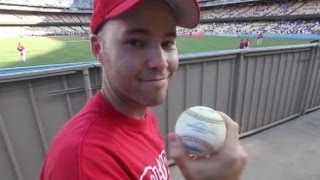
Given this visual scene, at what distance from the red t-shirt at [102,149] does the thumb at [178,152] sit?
6.5 inches

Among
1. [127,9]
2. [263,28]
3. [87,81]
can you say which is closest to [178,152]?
[127,9]

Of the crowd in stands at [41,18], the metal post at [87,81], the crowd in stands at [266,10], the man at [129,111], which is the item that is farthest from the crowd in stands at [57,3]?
the man at [129,111]

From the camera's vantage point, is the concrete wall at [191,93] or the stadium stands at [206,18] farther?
the stadium stands at [206,18]

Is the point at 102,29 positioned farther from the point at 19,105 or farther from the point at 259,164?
the point at 259,164

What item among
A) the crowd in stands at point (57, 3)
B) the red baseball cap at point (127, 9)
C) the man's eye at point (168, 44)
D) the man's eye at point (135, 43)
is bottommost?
the man's eye at point (168, 44)

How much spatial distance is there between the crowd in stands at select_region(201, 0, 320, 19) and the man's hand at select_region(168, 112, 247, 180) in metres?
35.2

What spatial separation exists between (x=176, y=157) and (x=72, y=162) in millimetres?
356

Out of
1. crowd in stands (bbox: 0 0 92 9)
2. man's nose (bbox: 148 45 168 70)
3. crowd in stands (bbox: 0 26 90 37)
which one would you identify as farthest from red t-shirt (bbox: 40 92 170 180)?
crowd in stands (bbox: 0 0 92 9)

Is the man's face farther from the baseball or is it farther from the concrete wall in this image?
the concrete wall

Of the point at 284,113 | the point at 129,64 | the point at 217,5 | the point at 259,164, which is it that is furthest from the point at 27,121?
the point at 217,5

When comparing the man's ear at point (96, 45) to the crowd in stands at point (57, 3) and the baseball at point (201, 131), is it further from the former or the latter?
the crowd in stands at point (57, 3)

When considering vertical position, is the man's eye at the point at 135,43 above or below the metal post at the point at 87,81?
above

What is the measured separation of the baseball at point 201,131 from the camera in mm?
1080

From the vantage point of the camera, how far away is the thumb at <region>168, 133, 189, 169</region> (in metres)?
0.97
